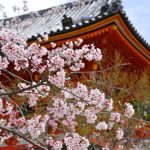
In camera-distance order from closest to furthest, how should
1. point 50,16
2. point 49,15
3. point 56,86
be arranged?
1. point 56,86
2. point 50,16
3. point 49,15

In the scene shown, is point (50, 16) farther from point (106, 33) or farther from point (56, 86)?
point (56, 86)

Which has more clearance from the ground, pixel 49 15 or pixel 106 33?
pixel 49 15

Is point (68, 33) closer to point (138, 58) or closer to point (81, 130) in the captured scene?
point (81, 130)

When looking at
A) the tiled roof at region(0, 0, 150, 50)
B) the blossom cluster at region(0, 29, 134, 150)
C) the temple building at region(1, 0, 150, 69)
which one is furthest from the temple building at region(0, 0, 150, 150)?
the blossom cluster at region(0, 29, 134, 150)

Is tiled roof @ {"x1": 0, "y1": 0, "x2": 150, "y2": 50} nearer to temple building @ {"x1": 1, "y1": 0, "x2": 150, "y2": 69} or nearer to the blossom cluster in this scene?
temple building @ {"x1": 1, "y1": 0, "x2": 150, "y2": 69}

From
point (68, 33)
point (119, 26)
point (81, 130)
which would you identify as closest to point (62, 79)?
point (81, 130)

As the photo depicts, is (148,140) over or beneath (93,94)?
beneath

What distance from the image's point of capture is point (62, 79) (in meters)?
3.88

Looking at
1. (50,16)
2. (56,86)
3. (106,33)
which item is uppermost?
(50,16)

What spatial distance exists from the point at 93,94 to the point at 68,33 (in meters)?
4.29

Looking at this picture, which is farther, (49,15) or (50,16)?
(49,15)

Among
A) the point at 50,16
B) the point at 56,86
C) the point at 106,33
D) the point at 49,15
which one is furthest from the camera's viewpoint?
the point at 49,15

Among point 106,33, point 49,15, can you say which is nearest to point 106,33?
point 106,33

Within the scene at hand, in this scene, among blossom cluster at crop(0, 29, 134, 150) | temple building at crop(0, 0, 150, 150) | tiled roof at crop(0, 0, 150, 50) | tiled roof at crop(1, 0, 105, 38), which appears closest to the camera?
blossom cluster at crop(0, 29, 134, 150)
